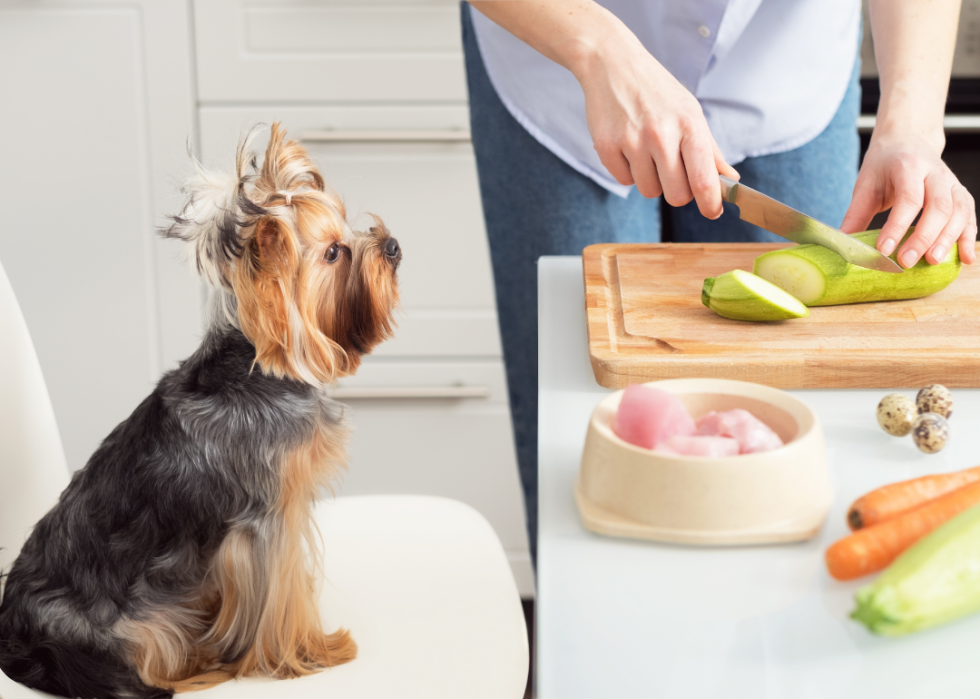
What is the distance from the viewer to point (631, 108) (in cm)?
86

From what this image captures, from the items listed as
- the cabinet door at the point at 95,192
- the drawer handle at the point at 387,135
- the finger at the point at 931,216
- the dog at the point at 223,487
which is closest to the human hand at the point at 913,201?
the finger at the point at 931,216

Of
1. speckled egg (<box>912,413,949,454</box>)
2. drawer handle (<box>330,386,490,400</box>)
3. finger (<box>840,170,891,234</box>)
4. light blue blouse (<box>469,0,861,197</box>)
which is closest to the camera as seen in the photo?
speckled egg (<box>912,413,949,454</box>)

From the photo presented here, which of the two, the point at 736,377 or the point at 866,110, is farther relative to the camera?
the point at 866,110

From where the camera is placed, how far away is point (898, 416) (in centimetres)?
63

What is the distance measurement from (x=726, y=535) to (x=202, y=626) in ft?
2.28

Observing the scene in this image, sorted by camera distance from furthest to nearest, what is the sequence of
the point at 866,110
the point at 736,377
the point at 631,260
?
the point at 866,110 < the point at 631,260 < the point at 736,377

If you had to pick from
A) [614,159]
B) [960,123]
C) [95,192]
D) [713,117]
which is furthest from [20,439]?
[960,123]

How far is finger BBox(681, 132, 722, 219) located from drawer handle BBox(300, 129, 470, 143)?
961 mm

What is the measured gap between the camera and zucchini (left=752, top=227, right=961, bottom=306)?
0.84 meters

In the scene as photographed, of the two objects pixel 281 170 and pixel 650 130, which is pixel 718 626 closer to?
pixel 650 130

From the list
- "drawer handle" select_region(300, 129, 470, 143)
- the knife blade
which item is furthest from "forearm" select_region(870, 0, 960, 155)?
"drawer handle" select_region(300, 129, 470, 143)

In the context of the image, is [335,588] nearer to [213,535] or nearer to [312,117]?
[213,535]

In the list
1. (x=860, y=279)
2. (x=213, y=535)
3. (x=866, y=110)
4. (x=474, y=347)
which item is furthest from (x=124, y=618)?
(x=866, y=110)

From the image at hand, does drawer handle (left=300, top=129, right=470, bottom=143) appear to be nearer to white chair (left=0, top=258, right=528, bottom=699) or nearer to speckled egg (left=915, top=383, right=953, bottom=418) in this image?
white chair (left=0, top=258, right=528, bottom=699)
